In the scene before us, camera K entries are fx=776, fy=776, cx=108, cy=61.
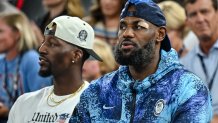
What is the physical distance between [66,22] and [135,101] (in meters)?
1.44

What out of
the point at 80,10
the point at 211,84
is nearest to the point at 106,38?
the point at 80,10

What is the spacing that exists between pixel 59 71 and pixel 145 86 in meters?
1.31

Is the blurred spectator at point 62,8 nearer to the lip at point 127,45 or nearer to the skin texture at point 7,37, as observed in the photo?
the skin texture at point 7,37

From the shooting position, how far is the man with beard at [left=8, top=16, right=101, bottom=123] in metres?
5.61

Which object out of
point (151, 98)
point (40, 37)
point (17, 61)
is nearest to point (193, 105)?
point (151, 98)

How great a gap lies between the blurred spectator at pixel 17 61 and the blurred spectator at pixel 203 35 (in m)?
1.35

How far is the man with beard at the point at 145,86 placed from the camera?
4.42 metres

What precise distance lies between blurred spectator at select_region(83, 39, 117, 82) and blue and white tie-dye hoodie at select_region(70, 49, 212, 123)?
2.44 m

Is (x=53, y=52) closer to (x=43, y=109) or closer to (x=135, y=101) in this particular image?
(x=43, y=109)

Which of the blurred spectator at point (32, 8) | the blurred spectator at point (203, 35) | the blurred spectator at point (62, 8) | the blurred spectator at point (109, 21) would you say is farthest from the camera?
the blurred spectator at point (32, 8)

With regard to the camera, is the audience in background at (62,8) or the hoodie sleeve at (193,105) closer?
the hoodie sleeve at (193,105)

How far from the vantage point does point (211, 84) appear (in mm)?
6746

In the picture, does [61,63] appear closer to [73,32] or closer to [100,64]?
[73,32]

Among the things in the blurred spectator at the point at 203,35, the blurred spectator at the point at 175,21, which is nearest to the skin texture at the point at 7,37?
the blurred spectator at the point at 175,21
